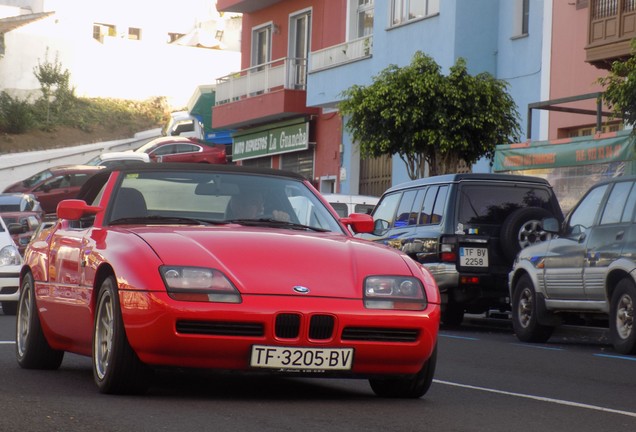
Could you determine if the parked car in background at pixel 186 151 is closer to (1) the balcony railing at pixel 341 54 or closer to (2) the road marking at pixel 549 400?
(1) the balcony railing at pixel 341 54

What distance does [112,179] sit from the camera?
9148 millimetres

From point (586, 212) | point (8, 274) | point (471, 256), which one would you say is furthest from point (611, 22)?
point (8, 274)

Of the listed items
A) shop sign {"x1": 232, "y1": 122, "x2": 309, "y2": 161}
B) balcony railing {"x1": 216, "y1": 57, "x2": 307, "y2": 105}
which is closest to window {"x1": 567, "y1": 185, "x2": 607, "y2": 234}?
balcony railing {"x1": 216, "y1": 57, "x2": 307, "y2": 105}

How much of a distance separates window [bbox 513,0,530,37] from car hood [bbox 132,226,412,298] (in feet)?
71.0

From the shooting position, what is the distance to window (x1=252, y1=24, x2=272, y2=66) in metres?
42.8

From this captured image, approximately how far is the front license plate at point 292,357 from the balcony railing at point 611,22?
681 inches

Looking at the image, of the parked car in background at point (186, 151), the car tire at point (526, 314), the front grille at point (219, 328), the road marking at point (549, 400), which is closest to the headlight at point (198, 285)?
the front grille at point (219, 328)

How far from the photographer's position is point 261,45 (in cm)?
4353

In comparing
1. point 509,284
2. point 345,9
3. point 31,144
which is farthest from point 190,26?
point 509,284

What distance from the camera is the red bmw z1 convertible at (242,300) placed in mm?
7523

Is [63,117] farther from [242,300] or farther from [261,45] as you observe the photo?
[242,300]

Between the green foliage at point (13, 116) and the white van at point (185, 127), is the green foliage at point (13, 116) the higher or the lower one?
the higher one

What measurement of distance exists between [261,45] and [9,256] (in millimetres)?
24927

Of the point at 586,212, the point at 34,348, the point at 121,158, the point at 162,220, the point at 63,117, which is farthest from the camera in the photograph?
the point at 63,117
